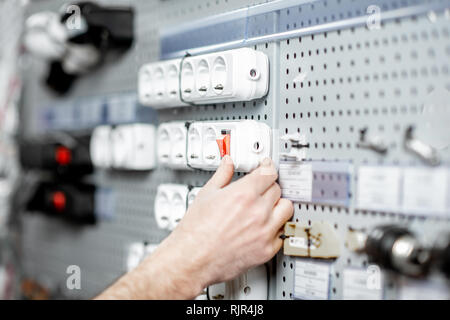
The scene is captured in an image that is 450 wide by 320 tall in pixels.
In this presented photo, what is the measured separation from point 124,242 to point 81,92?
68 centimetres

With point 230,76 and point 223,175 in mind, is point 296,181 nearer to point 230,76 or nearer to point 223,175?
point 223,175

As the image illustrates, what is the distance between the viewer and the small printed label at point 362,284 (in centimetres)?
97

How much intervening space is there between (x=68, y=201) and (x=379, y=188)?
1.26 metres

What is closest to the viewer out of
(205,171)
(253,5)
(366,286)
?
(366,286)

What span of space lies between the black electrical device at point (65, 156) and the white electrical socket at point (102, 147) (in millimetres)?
122

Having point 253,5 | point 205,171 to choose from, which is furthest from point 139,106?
point 253,5

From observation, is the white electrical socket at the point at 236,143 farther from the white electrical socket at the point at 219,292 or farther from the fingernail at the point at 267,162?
the white electrical socket at the point at 219,292

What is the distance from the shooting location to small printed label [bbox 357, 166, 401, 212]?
92 cm

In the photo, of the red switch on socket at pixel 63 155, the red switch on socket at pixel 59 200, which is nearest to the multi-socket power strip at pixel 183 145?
the red switch on socket at pixel 63 155

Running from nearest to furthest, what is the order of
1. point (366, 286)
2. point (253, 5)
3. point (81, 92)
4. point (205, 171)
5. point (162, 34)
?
point (366, 286) → point (253, 5) → point (205, 171) → point (162, 34) → point (81, 92)

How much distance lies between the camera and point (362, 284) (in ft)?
3.23

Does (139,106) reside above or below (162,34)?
below

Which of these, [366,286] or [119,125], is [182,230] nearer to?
[366,286]

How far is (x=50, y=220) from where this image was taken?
6.86 feet
